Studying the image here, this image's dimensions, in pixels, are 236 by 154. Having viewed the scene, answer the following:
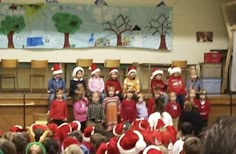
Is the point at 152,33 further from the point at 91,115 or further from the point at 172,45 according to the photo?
the point at 91,115

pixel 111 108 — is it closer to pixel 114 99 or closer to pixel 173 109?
pixel 114 99

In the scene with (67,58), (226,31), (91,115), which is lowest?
(91,115)

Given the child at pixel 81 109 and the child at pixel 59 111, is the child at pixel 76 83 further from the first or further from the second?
the child at pixel 59 111

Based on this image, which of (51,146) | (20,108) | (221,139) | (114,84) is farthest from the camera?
(114,84)

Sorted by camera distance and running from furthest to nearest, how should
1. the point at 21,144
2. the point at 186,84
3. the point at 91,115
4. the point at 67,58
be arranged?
the point at 67,58, the point at 186,84, the point at 91,115, the point at 21,144

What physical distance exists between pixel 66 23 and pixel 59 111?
10.7 feet

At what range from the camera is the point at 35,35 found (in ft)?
36.9

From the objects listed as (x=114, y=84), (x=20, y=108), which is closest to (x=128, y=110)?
(x=114, y=84)

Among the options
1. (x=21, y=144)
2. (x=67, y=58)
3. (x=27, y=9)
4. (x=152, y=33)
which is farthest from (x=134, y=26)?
(x=21, y=144)

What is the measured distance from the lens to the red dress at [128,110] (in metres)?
8.90

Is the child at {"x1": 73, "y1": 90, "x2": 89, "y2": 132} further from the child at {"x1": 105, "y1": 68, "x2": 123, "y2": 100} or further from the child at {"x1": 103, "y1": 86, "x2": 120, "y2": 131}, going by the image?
the child at {"x1": 105, "y1": 68, "x2": 123, "y2": 100}

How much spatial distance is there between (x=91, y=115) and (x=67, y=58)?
296cm

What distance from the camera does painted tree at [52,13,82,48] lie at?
1134 centimetres

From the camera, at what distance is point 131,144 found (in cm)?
290
